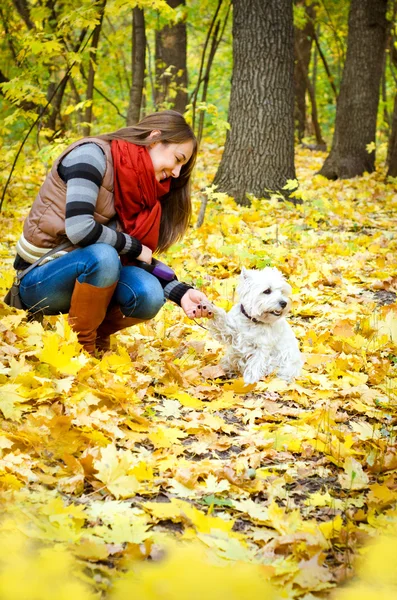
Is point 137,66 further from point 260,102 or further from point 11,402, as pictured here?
point 11,402

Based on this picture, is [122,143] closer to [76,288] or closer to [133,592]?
[76,288]

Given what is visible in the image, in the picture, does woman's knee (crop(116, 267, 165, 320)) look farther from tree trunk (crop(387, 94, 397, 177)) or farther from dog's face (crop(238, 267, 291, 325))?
tree trunk (crop(387, 94, 397, 177))

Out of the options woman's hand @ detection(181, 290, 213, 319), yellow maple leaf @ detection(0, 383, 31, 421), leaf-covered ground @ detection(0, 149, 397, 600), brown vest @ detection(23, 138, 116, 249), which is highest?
brown vest @ detection(23, 138, 116, 249)

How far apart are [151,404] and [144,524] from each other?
3.85 ft

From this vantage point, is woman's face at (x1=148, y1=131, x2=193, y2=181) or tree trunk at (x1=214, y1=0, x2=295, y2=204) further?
tree trunk at (x1=214, y1=0, x2=295, y2=204)

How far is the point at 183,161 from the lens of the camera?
3.60 metres

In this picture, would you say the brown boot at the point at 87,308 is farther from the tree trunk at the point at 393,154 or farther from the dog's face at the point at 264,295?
the tree trunk at the point at 393,154

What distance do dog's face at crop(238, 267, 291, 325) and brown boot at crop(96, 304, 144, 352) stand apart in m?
0.67

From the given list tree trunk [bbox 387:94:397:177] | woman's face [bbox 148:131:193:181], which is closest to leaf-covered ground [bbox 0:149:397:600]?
woman's face [bbox 148:131:193:181]

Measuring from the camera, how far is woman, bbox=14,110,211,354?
3.33 metres

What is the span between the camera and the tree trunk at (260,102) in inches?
302

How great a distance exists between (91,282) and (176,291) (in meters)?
0.55

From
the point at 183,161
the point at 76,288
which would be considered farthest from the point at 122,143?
the point at 76,288

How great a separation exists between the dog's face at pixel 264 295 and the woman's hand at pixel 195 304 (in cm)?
27
